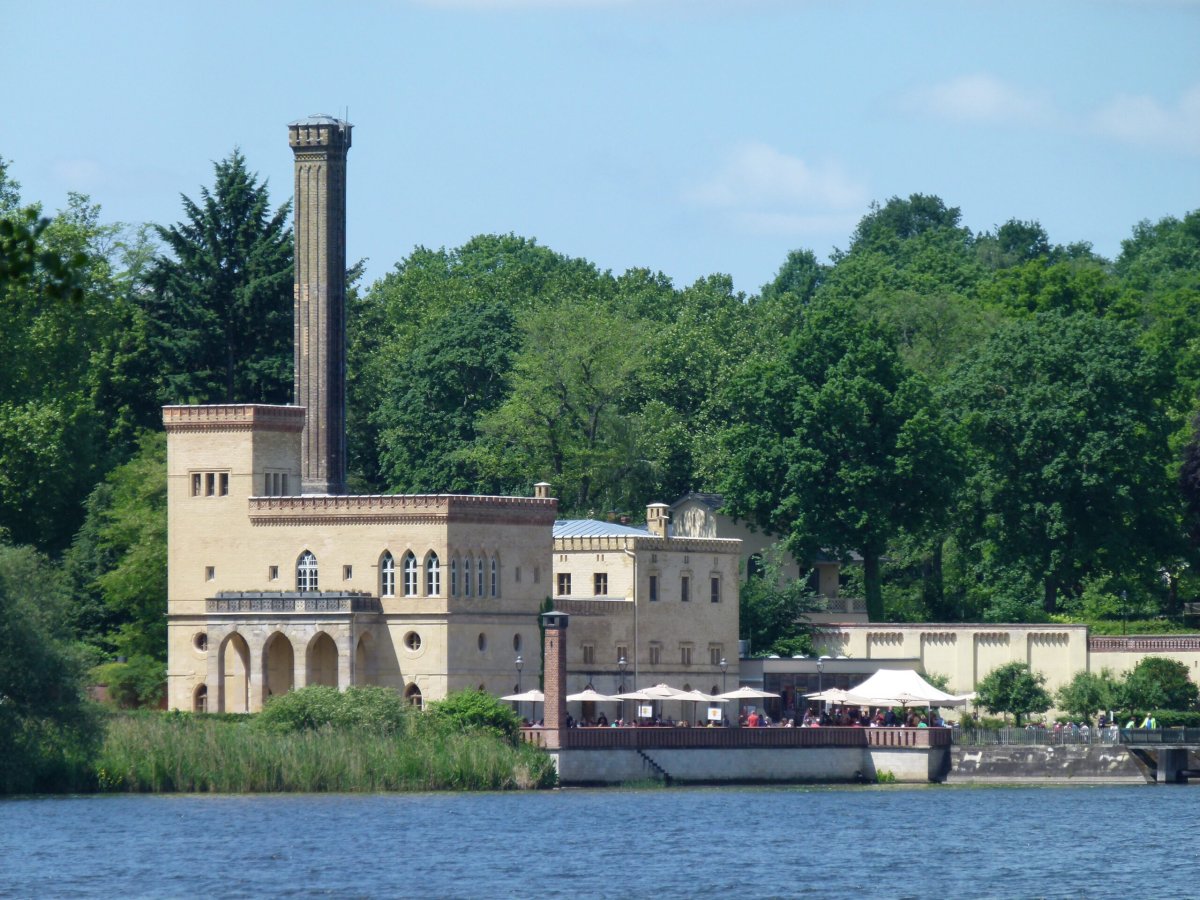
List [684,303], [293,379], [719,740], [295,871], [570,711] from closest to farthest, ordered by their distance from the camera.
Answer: [295,871] → [719,740] → [570,711] → [293,379] → [684,303]

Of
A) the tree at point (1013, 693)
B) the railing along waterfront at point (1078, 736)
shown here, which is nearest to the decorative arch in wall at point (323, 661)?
the railing along waterfront at point (1078, 736)

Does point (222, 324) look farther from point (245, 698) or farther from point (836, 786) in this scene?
point (836, 786)

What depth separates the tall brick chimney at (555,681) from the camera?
69.0 meters

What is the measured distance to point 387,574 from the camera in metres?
76.4

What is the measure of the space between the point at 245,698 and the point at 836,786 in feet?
54.6

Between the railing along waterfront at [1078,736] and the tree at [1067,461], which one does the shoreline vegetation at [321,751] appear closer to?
the railing along waterfront at [1078,736]

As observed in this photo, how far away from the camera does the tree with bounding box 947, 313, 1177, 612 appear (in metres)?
87.5

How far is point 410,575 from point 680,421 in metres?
26.2

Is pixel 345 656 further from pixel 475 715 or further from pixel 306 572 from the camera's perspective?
pixel 475 715

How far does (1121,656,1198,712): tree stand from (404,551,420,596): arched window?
2111 centimetres

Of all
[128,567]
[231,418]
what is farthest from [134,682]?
[231,418]

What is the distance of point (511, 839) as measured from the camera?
56531 mm

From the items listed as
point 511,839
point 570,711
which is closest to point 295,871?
point 511,839

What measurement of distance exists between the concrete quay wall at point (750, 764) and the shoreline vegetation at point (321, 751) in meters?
1.49
